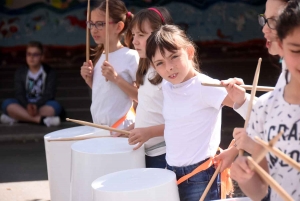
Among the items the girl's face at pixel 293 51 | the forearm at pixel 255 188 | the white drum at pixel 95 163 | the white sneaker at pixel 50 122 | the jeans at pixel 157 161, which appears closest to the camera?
the girl's face at pixel 293 51

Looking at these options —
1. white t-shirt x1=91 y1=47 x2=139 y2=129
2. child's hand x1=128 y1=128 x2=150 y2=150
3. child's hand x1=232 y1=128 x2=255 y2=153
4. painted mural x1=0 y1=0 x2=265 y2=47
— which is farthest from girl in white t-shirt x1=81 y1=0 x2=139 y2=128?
painted mural x1=0 y1=0 x2=265 y2=47

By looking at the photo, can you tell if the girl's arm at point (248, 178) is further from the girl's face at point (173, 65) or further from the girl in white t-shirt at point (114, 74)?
the girl in white t-shirt at point (114, 74)

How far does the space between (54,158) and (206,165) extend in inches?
42.6

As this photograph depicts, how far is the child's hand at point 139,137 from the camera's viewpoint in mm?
2721

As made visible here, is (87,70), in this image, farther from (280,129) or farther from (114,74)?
(280,129)

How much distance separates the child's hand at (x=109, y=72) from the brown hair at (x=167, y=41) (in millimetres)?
739

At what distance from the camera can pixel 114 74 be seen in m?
3.28

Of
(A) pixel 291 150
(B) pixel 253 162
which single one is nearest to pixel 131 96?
(A) pixel 291 150

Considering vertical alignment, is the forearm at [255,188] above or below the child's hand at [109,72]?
below

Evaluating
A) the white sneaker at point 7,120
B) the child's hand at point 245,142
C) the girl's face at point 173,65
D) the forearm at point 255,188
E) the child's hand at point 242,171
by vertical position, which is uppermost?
the girl's face at point 173,65

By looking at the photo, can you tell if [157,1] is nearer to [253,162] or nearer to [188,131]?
[188,131]

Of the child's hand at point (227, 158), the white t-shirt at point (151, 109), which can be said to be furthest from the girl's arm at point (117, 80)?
the child's hand at point (227, 158)

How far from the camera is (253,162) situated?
135 cm

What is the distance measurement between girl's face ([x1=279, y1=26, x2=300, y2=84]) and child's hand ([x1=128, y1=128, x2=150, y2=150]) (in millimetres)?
1253
